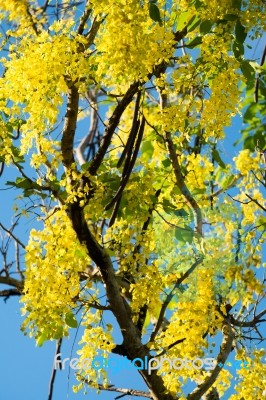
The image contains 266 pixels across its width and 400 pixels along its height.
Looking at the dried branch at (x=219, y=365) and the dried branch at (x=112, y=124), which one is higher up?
the dried branch at (x=112, y=124)

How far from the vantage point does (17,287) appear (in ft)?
10.5

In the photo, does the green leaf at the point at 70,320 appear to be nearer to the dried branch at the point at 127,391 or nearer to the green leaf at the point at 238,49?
the dried branch at the point at 127,391

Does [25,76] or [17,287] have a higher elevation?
[25,76]

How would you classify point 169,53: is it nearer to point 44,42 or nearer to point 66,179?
point 44,42

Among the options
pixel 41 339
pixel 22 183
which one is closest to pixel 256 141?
pixel 22 183

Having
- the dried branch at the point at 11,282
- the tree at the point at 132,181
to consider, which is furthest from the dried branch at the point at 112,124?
the dried branch at the point at 11,282

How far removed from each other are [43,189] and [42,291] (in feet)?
1.38

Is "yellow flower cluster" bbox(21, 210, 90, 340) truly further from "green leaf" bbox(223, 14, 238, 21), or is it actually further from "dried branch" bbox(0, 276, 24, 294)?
"green leaf" bbox(223, 14, 238, 21)

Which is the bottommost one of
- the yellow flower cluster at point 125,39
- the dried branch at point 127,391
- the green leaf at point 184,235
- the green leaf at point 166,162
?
the dried branch at point 127,391

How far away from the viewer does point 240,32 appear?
A: 7.73 ft

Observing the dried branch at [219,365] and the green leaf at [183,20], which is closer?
the green leaf at [183,20]

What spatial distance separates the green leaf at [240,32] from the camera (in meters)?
2.36

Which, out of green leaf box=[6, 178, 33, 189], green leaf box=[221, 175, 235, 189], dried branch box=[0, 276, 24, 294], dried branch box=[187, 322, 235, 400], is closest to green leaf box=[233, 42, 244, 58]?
green leaf box=[6, 178, 33, 189]

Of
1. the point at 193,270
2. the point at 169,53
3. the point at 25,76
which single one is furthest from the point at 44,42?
the point at 193,270
